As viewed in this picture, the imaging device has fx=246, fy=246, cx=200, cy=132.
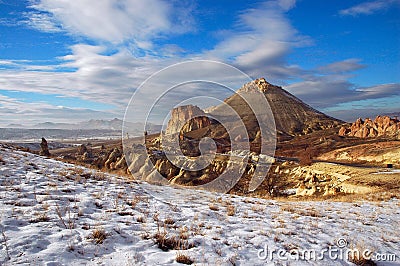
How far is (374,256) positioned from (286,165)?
72.6 m

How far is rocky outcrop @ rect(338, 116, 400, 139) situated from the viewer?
573 ft

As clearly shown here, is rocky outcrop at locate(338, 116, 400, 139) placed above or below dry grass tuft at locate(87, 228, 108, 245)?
above

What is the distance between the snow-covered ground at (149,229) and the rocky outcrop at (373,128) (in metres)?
199

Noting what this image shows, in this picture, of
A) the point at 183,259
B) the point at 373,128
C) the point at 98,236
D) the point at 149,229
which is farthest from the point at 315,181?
the point at 373,128

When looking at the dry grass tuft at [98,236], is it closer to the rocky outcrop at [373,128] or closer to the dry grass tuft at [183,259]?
the dry grass tuft at [183,259]

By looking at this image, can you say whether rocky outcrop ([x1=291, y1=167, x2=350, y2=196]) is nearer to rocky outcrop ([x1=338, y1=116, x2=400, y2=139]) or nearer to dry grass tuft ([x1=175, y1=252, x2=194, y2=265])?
dry grass tuft ([x1=175, y1=252, x2=194, y2=265])

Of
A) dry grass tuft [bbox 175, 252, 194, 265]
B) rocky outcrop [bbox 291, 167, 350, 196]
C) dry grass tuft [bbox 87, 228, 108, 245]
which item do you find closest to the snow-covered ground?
dry grass tuft [bbox 87, 228, 108, 245]

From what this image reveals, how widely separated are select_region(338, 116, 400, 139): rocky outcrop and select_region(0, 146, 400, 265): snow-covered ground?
19887 cm

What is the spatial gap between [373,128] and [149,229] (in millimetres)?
218210

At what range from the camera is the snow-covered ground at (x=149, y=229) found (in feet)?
19.6

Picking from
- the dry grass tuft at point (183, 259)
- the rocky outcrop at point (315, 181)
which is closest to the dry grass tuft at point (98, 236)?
the dry grass tuft at point (183, 259)

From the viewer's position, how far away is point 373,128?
18250cm

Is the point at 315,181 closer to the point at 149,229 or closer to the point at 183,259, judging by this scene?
the point at 149,229

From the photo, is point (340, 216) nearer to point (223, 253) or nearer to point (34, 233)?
point (223, 253)
